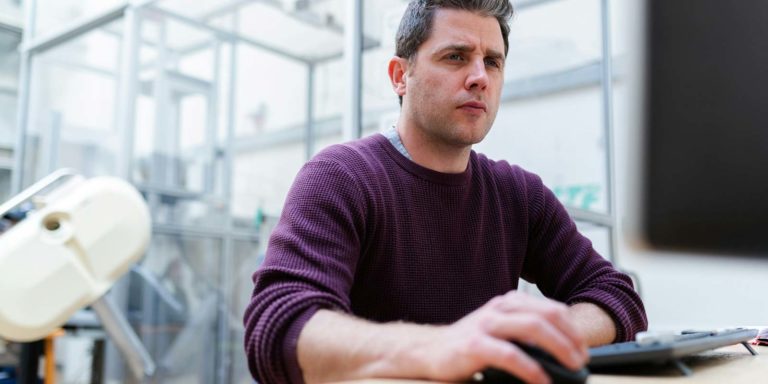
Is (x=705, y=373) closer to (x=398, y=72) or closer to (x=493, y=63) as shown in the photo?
(x=493, y=63)

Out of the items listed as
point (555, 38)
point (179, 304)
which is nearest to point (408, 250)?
point (555, 38)

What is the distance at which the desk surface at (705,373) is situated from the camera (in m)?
0.44

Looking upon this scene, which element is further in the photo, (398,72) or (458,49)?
(398,72)

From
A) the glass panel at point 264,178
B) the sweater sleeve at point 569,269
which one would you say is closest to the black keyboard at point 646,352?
the sweater sleeve at point 569,269

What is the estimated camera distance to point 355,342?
0.53m

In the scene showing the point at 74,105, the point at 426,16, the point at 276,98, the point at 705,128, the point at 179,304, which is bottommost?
the point at 179,304

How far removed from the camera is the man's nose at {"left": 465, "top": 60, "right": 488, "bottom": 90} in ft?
3.26

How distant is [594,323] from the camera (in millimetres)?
794

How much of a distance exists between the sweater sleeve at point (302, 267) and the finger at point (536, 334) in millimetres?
245

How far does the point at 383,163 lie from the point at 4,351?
177 centimetres

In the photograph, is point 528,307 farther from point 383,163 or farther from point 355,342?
point 383,163

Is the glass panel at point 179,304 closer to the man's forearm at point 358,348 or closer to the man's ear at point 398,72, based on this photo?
the man's ear at point 398,72

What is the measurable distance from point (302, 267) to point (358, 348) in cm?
19

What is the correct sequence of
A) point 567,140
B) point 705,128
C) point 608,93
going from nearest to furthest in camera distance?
1. point 705,128
2. point 608,93
3. point 567,140
